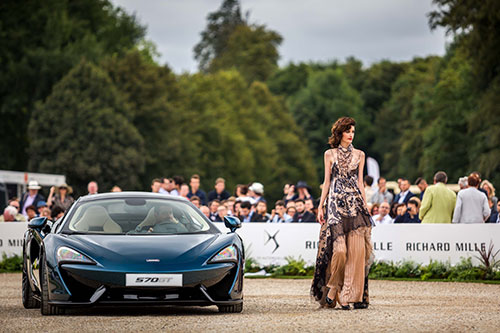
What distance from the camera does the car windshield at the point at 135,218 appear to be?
40.3 feet

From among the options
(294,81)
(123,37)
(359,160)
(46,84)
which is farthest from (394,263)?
(294,81)

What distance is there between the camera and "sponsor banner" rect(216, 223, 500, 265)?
65.1ft

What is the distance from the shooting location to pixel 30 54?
63156mm

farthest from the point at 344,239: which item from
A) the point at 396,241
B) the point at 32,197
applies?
the point at 32,197

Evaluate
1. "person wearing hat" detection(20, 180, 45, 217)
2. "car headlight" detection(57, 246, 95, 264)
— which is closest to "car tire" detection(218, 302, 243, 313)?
"car headlight" detection(57, 246, 95, 264)

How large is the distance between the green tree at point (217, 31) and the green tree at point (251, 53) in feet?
19.1

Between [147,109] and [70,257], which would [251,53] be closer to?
[147,109]

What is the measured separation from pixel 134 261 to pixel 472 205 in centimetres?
1029

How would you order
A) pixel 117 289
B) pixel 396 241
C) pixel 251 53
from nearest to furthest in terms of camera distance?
pixel 117 289
pixel 396 241
pixel 251 53

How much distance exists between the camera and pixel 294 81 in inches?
4528

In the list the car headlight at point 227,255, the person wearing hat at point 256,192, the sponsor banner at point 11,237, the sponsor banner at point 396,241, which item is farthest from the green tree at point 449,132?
the car headlight at point 227,255

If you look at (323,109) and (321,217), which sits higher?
(323,109)

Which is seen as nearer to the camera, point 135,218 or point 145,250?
point 145,250

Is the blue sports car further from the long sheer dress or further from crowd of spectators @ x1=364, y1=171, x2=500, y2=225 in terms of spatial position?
crowd of spectators @ x1=364, y1=171, x2=500, y2=225
